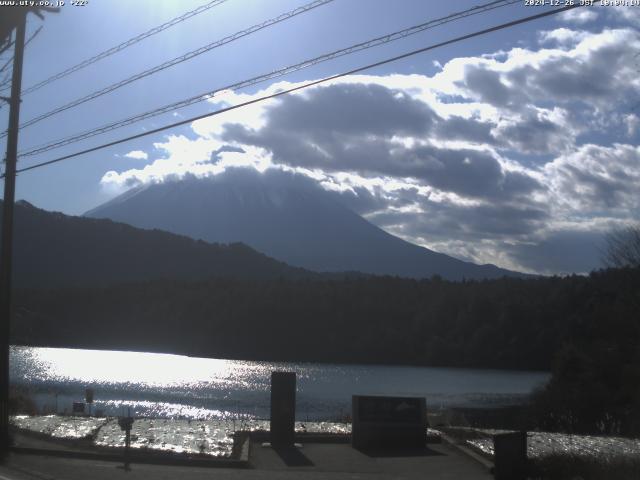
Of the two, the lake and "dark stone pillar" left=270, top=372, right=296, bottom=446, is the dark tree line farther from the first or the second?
"dark stone pillar" left=270, top=372, right=296, bottom=446

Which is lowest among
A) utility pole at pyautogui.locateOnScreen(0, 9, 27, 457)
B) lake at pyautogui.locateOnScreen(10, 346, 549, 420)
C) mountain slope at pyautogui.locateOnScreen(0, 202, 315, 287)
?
lake at pyautogui.locateOnScreen(10, 346, 549, 420)

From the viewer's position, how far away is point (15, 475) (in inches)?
521

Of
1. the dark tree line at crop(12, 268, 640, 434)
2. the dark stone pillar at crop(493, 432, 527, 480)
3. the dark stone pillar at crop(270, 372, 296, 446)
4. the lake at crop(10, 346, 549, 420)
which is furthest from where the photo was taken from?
the dark tree line at crop(12, 268, 640, 434)

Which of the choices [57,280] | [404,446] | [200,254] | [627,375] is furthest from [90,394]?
[200,254]

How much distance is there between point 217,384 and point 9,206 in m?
37.5

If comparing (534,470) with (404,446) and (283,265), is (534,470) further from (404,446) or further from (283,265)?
(283,265)

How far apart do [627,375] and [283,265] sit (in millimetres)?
126919

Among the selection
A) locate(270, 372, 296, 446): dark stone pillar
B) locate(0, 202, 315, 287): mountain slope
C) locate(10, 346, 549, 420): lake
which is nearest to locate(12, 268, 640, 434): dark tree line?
locate(10, 346, 549, 420): lake

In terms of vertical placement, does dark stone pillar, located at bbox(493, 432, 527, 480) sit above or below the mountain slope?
below

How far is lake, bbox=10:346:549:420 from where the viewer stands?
39031 mm

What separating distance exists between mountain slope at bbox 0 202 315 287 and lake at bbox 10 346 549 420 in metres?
36.1

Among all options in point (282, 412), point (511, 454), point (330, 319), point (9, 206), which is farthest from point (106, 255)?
point (511, 454)

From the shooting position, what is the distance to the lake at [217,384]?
39.0 meters

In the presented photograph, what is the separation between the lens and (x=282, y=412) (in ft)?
53.9
